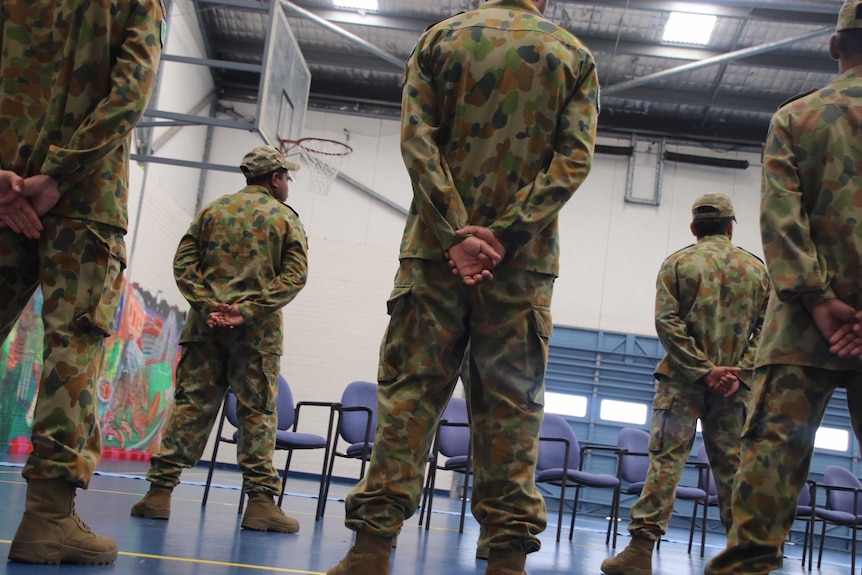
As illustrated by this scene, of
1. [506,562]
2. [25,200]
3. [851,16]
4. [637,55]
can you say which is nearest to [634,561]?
[506,562]

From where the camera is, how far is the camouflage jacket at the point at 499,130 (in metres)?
2.39

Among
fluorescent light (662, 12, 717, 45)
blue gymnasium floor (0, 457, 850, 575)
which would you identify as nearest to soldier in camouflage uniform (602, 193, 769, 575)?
blue gymnasium floor (0, 457, 850, 575)

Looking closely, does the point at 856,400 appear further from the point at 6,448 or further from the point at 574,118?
the point at 6,448

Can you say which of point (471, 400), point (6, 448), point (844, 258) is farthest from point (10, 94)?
point (6, 448)

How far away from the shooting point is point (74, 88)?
98.3 inches

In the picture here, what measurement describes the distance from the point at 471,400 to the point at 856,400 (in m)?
1.00

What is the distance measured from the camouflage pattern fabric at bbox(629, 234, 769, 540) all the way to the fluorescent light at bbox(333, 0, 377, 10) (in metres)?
8.55

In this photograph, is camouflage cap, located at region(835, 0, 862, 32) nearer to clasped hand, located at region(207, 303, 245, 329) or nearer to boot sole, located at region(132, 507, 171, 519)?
clasped hand, located at region(207, 303, 245, 329)

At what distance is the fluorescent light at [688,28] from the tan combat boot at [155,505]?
30.9ft

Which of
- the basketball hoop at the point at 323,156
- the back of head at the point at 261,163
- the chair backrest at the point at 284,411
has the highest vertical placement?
the basketball hoop at the point at 323,156

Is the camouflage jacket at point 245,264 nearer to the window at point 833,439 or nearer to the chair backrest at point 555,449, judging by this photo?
the chair backrest at point 555,449

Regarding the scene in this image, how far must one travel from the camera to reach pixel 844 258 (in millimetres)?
2277

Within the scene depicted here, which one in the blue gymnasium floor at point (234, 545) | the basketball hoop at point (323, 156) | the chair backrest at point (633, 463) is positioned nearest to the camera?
the blue gymnasium floor at point (234, 545)

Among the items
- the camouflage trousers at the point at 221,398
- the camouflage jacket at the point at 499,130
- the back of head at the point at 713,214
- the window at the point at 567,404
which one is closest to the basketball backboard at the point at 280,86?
the camouflage trousers at the point at 221,398
